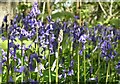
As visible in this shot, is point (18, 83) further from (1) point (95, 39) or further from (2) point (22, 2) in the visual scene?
(2) point (22, 2)

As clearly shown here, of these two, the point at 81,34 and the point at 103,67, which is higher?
the point at 81,34

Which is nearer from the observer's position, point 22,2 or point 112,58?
point 112,58

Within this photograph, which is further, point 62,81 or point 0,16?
point 0,16

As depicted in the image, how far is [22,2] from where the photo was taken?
246 cm

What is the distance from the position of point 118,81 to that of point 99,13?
1426mm

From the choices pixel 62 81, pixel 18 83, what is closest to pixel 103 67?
pixel 62 81

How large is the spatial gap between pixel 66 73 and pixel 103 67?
426 mm

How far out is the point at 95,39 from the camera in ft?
6.56

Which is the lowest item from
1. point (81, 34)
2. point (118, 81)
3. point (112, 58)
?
point (118, 81)

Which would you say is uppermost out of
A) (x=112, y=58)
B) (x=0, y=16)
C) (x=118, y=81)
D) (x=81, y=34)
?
(x=0, y=16)

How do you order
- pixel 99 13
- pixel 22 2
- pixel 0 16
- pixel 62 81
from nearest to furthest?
1. pixel 62 81
2. pixel 0 16
3. pixel 22 2
4. pixel 99 13

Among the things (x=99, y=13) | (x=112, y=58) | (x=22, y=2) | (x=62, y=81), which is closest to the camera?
(x=112, y=58)

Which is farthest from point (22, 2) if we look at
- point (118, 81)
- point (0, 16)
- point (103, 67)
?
point (118, 81)

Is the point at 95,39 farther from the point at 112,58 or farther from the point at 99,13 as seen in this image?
the point at 99,13
